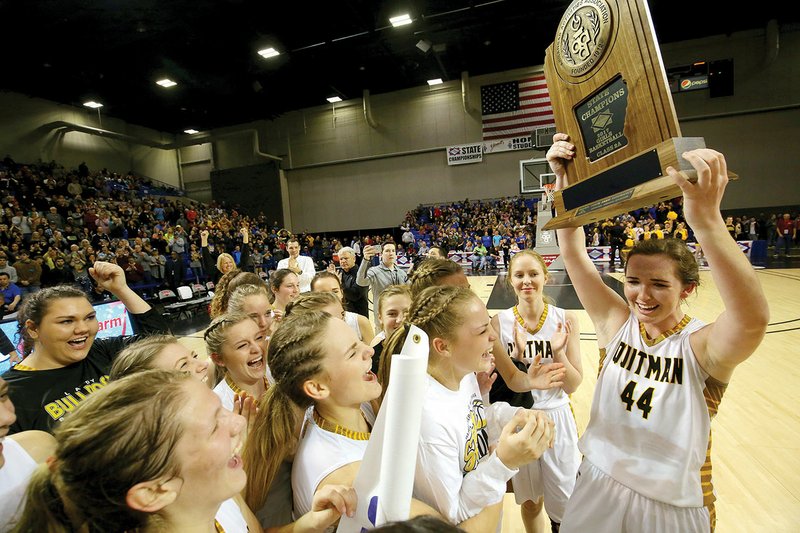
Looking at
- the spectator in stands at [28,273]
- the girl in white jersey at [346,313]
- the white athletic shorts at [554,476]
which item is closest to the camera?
the white athletic shorts at [554,476]

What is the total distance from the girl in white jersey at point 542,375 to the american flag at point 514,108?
18667mm

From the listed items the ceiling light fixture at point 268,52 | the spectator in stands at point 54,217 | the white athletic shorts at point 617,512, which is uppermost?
the ceiling light fixture at point 268,52

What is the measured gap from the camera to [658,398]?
142cm

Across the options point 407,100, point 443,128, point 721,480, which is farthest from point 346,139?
point 721,480

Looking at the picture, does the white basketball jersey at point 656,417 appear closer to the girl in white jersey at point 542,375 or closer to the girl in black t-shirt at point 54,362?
the girl in white jersey at point 542,375

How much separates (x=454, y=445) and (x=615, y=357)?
2.65 ft

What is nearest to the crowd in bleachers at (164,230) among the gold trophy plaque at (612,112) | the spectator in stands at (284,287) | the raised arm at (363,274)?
the raised arm at (363,274)

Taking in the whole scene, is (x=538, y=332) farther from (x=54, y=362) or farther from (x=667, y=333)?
(x=54, y=362)

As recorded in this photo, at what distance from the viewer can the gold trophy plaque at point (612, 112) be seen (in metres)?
1.11

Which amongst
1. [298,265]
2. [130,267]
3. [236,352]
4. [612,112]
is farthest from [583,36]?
[130,267]

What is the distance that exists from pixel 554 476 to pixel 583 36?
7.20 ft

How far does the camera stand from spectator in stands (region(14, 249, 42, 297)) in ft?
29.3

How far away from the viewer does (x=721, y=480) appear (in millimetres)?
2857

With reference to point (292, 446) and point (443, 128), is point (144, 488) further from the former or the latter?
point (443, 128)
